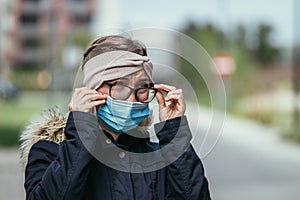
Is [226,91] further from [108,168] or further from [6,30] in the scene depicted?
[6,30]

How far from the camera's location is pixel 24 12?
10794cm

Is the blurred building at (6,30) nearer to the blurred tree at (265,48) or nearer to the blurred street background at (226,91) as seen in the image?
the blurred street background at (226,91)

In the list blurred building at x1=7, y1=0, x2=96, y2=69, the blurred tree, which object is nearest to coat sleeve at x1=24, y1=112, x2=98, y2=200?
the blurred tree

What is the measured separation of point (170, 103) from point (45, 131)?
0.42m

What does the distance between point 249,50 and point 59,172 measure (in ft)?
206

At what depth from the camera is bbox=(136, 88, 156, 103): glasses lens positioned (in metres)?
2.46

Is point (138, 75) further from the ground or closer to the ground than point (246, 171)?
further from the ground

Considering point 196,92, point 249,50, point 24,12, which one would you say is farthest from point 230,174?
point 24,12

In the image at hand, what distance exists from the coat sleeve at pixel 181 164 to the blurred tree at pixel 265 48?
6131 centimetres

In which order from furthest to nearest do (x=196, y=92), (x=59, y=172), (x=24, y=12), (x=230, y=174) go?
(x=24, y=12) → (x=230, y=174) → (x=196, y=92) → (x=59, y=172)

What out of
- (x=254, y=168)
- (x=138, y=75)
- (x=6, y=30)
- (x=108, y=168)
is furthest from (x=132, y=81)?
(x=6, y=30)

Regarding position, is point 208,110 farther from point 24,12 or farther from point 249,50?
point 24,12

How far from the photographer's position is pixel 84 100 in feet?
7.77

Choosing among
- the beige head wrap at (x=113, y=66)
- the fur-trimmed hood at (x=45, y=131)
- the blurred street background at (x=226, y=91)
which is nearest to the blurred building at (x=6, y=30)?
the blurred street background at (x=226, y=91)
